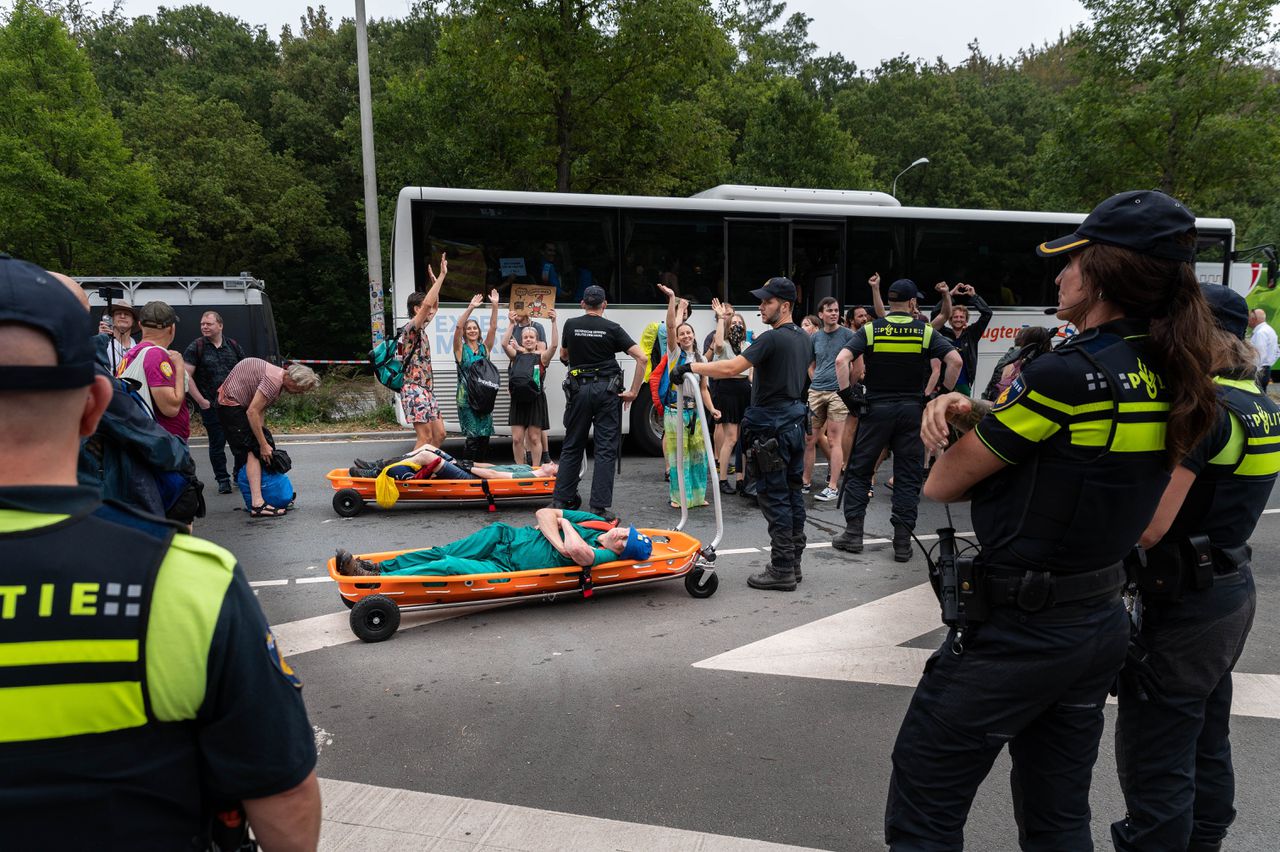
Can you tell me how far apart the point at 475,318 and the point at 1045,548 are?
28.0 feet

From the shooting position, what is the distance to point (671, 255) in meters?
10.8

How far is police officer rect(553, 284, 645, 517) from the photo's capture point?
7.11 metres

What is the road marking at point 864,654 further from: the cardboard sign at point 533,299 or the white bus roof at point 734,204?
the white bus roof at point 734,204

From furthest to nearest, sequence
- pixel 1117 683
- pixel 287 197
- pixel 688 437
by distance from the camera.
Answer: pixel 287 197 < pixel 688 437 < pixel 1117 683

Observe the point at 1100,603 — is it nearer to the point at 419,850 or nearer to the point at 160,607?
the point at 160,607

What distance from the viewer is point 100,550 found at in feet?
3.49

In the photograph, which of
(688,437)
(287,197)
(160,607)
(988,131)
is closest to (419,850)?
(160,607)

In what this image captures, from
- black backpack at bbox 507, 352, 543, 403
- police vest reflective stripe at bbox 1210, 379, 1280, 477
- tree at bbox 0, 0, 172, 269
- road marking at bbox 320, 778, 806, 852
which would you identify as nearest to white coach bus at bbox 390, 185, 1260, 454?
black backpack at bbox 507, 352, 543, 403

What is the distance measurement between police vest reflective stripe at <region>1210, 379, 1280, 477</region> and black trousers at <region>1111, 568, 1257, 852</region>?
1.10 feet

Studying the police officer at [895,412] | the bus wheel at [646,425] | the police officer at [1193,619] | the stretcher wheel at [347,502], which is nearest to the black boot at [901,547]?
the police officer at [895,412]

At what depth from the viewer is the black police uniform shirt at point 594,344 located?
7.16 metres

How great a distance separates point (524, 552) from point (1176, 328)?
3.71m

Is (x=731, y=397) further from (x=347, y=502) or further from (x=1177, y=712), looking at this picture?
(x=1177, y=712)

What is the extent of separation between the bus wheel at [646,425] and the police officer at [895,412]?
4.47m
